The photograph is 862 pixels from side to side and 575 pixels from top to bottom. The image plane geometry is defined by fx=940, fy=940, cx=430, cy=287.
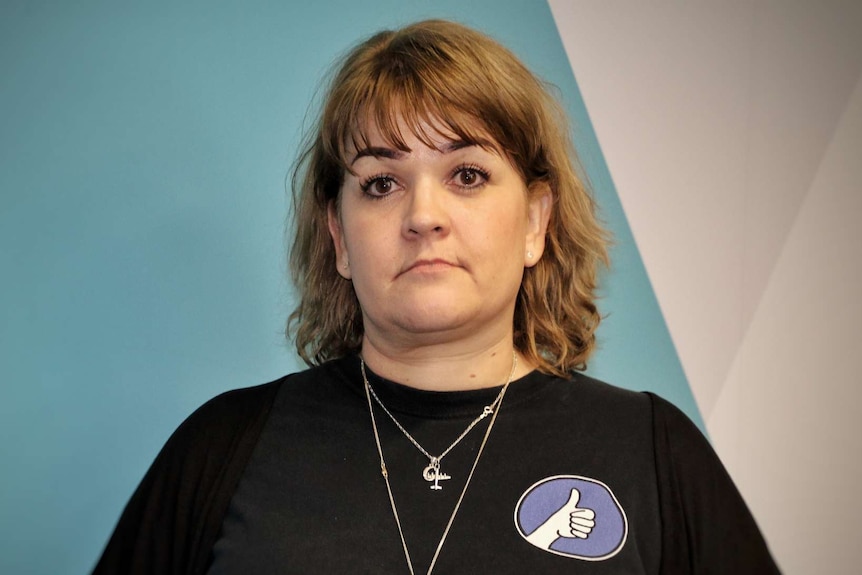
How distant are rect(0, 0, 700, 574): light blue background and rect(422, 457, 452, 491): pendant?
48 cm

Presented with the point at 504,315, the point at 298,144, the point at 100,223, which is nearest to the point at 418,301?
the point at 504,315

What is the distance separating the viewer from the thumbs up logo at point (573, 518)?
1.16 metres

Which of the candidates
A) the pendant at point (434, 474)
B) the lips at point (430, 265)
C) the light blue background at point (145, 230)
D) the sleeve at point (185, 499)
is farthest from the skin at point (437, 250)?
the light blue background at point (145, 230)

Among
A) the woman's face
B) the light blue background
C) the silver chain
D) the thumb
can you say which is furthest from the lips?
the light blue background

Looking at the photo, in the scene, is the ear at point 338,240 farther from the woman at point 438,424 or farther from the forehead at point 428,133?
the forehead at point 428,133

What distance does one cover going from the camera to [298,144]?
1.62m

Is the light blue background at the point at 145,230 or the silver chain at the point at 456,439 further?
the light blue background at the point at 145,230

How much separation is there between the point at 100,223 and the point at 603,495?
0.93m

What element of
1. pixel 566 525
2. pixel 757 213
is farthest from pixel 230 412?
pixel 757 213

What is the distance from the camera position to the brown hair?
124cm

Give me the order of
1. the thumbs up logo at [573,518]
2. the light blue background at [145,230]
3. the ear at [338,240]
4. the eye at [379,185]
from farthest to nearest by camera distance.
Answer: the light blue background at [145,230], the ear at [338,240], the eye at [379,185], the thumbs up logo at [573,518]

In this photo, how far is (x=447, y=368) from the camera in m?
1.32

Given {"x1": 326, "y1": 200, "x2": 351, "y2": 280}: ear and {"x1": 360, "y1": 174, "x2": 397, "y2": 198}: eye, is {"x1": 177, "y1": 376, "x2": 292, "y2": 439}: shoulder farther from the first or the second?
{"x1": 360, "y1": 174, "x2": 397, "y2": 198}: eye

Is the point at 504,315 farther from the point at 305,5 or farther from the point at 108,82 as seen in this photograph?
the point at 108,82
